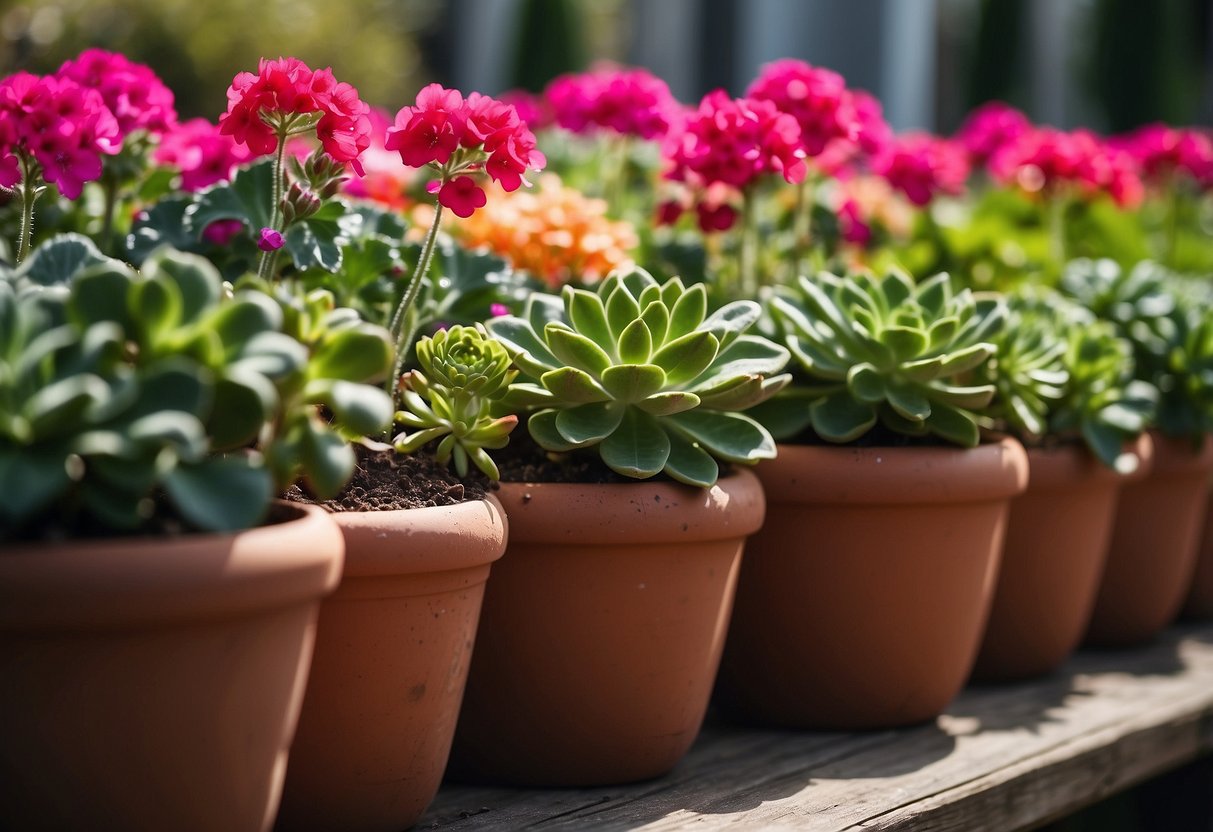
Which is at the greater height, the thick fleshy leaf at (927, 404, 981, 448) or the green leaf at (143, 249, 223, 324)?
the green leaf at (143, 249, 223, 324)

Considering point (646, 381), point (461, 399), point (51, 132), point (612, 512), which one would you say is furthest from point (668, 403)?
point (51, 132)

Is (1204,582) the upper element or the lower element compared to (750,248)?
lower

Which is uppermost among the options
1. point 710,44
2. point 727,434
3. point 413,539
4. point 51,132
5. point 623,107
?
point 710,44

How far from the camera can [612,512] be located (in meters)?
1.65

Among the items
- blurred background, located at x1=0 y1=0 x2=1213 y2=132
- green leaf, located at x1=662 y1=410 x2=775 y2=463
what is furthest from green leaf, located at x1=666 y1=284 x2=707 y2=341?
blurred background, located at x1=0 y1=0 x2=1213 y2=132

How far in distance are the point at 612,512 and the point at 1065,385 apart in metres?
1.04

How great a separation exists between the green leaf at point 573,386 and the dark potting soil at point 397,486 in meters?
0.14

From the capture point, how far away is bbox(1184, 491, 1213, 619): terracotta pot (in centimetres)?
312

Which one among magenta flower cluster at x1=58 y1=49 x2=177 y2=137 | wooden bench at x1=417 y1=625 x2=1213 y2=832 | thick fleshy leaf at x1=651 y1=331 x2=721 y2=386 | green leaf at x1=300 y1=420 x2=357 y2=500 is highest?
magenta flower cluster at x1=58 y1=49 x2=177 y2=137

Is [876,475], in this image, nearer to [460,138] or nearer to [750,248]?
[460,138]

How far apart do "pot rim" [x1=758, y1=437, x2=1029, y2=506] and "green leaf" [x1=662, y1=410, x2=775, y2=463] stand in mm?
235

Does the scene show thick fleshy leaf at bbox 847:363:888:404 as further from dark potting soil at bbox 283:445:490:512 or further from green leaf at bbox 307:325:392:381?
green leaf at bbox 307:325:392:381

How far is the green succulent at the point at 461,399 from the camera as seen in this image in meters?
1.62

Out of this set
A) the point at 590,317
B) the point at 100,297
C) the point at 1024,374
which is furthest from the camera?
the point at 1024,374
